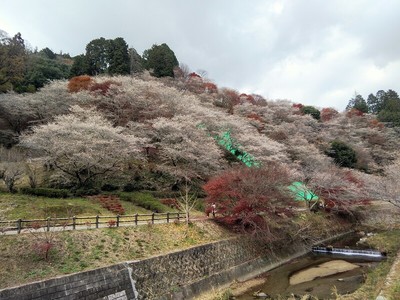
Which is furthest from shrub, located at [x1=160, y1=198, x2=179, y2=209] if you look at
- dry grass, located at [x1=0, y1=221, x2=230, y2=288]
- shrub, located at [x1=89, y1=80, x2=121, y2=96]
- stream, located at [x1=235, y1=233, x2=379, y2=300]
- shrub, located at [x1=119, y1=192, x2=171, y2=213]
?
shrub, located at [x1=89, y1=80, x2=121, y2=96]

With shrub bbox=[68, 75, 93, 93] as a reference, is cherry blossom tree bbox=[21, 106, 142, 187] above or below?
below

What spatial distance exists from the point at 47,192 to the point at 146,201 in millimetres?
7369

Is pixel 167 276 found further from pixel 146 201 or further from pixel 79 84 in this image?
pixel 79 84

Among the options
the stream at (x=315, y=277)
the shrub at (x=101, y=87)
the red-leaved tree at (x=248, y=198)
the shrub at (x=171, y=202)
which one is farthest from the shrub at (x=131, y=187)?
the stream at (x=315, y=277)

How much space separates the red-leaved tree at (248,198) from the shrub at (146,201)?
13.2 ft

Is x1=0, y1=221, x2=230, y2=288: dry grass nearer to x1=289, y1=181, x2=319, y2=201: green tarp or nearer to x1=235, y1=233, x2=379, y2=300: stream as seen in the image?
x1=235, y1=233, x2=379, y2=300: stream

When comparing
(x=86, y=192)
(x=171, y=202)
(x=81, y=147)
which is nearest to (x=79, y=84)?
(x=81, y=147)

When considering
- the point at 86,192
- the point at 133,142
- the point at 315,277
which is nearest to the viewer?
the point at 315,277

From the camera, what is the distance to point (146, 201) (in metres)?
25.5

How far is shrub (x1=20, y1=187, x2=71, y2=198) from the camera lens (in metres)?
22.5

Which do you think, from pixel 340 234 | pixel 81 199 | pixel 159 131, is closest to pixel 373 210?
pixel 340 234

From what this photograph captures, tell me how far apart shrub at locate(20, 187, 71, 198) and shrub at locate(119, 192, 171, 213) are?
4494mm

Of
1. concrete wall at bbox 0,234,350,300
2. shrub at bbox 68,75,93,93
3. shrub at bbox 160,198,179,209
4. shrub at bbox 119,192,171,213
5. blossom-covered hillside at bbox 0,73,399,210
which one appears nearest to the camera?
concrete wall at bbox 0,234,350,300

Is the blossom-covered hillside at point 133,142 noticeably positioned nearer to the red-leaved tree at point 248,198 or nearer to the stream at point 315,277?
the red-leaved tree at point 248,198
